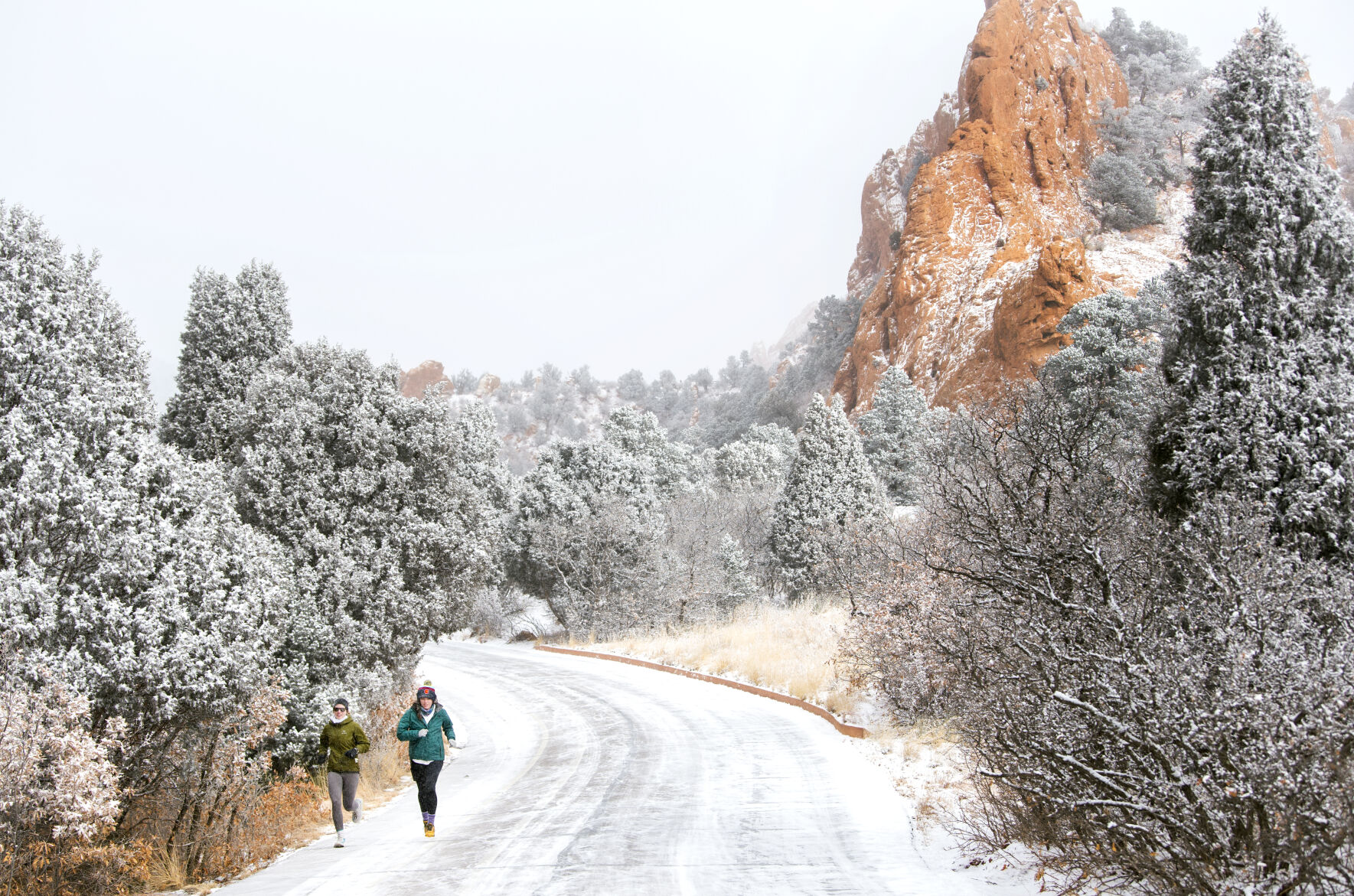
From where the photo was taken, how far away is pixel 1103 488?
9.11 m

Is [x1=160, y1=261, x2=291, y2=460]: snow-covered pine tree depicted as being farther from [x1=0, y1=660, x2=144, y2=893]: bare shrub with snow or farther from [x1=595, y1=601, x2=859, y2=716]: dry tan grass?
A: [x1=595, y1=601, x2=859, y2=716]: dry tan grass

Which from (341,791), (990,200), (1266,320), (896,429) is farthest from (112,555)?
(990,200)

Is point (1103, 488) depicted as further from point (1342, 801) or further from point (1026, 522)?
point (1342, 801)

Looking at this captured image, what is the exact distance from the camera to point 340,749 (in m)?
9.48

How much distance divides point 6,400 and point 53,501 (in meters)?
1.41

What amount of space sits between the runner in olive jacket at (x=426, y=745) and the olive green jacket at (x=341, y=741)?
2.28ft

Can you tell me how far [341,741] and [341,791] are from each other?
0.63 m

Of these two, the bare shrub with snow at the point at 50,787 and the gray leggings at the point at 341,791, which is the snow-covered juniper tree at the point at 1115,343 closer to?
the gray leggings at the point at 341,791

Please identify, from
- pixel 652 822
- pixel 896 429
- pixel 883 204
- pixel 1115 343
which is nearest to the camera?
pixel 652 822

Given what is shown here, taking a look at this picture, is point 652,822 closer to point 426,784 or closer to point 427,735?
point 426,784

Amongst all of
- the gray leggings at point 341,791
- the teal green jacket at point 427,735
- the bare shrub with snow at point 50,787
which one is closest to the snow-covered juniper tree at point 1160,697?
the teal green jacket at point 427,735

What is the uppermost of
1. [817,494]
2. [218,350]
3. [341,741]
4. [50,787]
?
[218,350]

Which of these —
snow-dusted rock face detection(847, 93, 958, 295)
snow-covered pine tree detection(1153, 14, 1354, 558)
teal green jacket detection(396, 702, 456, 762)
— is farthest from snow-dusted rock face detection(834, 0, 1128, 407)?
teal green jacket detection(396, 702, 456, 762)

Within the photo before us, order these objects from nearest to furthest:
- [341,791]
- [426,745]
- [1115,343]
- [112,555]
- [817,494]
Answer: [112,555]
[426,745]
[341,791]
[817,494]
[1115,343]
